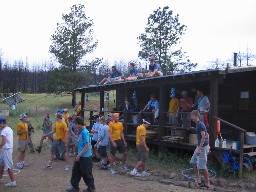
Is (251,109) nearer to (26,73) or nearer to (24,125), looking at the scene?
(24,125)

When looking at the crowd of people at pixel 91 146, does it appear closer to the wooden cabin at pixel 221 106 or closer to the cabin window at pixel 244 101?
the wooden cabin at pixel 221 106

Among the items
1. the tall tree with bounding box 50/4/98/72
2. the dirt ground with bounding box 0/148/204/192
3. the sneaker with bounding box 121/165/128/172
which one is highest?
the tall tree with bounding box 50/4/98/72

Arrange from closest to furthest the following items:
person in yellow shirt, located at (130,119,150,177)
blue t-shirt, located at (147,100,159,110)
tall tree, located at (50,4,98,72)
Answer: person in yellow shirt, located at (130,119,150,177) → blue t-shirt, located at (147,100,159,110) → tall tree, located at (50,4,98,72)

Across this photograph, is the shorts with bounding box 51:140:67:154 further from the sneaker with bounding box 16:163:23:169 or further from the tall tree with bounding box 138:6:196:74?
the tall tree with bounding box 138:6:196:74

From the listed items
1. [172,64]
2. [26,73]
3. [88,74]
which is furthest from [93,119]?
[26,73]

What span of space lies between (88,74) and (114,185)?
1093 inches

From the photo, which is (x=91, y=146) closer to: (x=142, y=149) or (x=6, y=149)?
(x=142, y=149)

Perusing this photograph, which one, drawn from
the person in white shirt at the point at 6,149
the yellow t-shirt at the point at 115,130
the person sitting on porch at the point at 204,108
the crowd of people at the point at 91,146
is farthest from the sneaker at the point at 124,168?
the person in white shirt at the point at 6,149

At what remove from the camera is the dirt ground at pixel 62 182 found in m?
8.23

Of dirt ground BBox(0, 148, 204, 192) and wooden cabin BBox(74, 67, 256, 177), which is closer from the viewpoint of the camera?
dirt ground BBox(0, 148, 204, 192)

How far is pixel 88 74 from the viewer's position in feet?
117

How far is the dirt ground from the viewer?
8234mm

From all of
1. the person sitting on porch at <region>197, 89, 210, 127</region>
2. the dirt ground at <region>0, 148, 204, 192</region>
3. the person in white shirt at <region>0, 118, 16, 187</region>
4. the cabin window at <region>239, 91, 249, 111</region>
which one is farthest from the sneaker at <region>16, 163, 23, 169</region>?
the cabin window at <region>239, 91, 249, 111</region>

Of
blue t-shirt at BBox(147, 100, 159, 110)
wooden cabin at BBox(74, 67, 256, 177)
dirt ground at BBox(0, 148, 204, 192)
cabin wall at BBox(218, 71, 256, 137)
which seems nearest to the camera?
dirt ground at BBox(0, 148, 204, 192)
